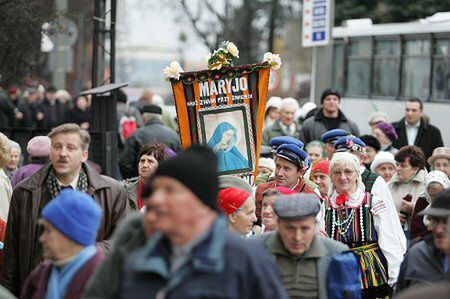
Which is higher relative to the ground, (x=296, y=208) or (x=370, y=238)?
(x=296, y=208)

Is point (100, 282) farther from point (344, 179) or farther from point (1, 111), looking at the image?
point (1, 111)

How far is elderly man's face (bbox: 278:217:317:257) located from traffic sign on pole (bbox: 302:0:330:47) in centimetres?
1712

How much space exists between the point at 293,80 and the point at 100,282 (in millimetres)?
47844

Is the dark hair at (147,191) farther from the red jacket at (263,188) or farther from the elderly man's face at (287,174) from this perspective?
the elderly man's face at (287,174)

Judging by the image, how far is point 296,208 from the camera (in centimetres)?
641

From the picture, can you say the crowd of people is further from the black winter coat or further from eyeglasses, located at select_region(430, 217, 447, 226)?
the black winter coat

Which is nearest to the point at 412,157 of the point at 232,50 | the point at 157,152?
the point at 232,50

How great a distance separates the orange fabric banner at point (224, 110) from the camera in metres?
10.7

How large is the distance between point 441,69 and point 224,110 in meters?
14.1

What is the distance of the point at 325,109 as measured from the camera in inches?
612

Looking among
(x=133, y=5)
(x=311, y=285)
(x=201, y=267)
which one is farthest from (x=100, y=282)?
(x=133, y=5)

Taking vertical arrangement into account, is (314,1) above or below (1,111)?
→ above

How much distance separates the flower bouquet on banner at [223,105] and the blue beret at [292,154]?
3.41 feet

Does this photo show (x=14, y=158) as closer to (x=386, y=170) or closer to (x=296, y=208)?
(x=386, y=170)
